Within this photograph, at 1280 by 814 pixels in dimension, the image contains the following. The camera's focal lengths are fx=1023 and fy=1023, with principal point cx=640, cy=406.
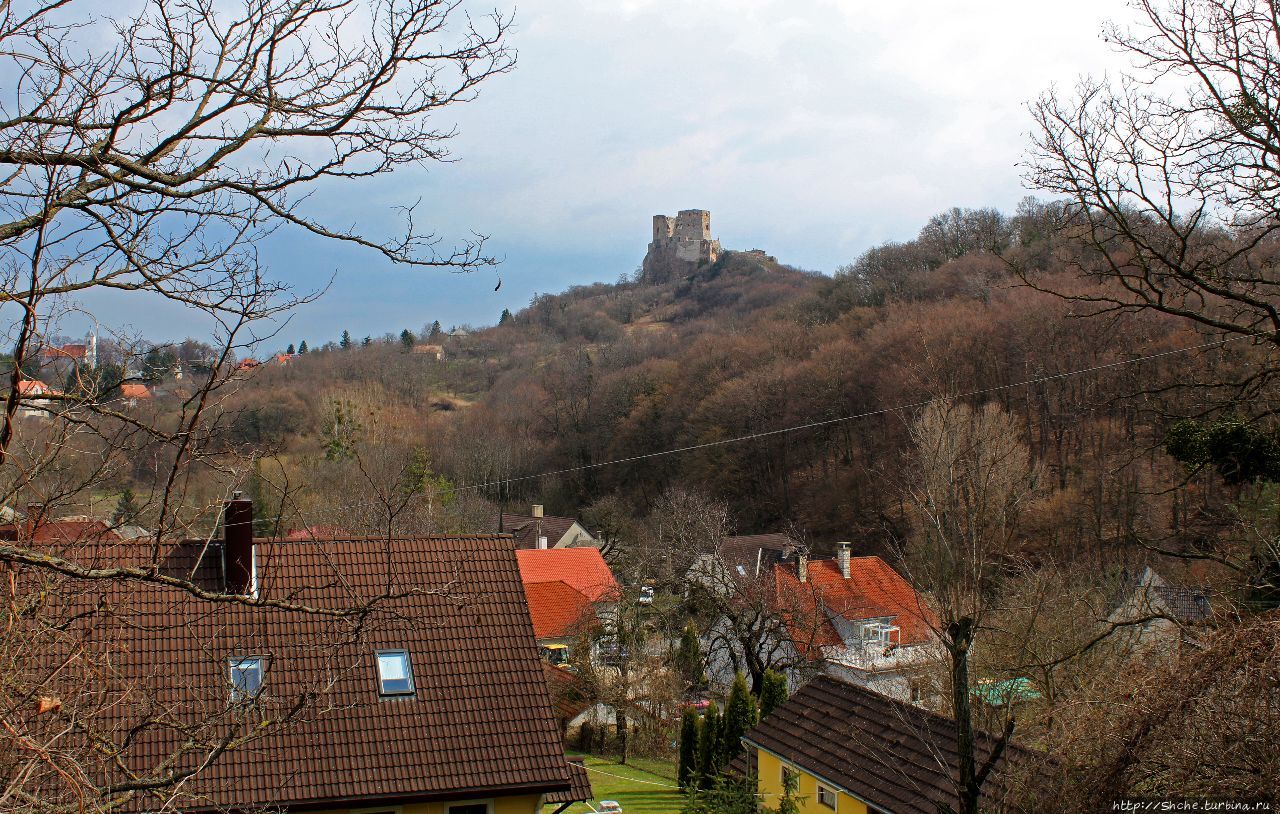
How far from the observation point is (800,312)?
8169cm

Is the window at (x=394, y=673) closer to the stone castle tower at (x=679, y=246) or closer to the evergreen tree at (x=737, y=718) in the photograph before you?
the evergreen tree at (x=737, y=718)

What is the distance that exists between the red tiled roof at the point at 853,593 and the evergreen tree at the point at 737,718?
19.5 ft

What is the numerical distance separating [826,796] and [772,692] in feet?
26.2

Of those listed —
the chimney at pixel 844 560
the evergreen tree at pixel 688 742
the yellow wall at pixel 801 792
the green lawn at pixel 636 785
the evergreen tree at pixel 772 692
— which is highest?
the chimney at pixel 844 560

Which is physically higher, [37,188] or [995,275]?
[995,275]

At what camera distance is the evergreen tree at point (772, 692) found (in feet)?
75.1

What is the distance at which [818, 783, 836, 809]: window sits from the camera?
14703 mm

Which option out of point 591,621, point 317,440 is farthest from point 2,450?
point 317,440

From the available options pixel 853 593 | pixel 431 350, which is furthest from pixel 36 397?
pixel 431 350

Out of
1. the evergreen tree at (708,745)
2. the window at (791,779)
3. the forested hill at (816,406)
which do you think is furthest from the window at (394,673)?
the forested hill at (816,406)

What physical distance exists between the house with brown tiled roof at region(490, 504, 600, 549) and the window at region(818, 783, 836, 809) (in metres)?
35.8

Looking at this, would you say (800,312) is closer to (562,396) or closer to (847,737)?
(562,396)

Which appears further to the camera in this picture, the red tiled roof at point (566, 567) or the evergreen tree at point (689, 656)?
the red tiled roof at point (566, 567)

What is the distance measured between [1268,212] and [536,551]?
3412cm
